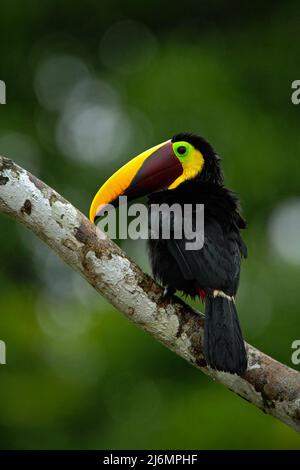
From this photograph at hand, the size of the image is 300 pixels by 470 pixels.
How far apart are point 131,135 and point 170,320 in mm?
5384

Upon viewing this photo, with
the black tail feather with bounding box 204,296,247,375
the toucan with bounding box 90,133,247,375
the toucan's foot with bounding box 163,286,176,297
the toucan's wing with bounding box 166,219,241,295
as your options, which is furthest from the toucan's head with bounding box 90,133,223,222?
the black tail feather with bounding box 204,296,247,375

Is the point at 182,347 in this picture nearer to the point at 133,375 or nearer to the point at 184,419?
the point at 184,419

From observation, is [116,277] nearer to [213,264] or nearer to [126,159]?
[213,264]

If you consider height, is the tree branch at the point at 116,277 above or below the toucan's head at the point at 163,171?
below

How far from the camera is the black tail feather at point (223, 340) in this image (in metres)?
3.85

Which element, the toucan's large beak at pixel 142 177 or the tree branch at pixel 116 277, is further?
the toucan's large beak at pixel 142 177

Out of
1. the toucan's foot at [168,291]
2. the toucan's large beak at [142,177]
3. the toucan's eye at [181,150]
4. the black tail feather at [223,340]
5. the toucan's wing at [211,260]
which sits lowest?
the black tail feather at [223,340]

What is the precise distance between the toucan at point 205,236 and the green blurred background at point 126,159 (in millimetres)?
2890

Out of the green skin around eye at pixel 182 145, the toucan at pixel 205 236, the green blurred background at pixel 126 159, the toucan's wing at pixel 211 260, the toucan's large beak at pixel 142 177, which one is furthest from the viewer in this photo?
the green blurred background at pixel 126 159

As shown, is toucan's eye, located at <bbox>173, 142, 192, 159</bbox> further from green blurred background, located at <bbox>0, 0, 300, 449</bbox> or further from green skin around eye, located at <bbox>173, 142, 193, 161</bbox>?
green blurred background, located at <bbox>0, 0, 300, 449</bbox>

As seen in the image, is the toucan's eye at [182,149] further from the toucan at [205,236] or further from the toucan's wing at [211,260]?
the toucan's wing at [211,260]

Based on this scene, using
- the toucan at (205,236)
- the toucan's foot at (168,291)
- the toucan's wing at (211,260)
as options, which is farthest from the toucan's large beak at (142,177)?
the toucan's foot at (168,291)

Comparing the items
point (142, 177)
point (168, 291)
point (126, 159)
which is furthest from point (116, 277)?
point (126, 159)

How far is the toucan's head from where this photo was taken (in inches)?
178
